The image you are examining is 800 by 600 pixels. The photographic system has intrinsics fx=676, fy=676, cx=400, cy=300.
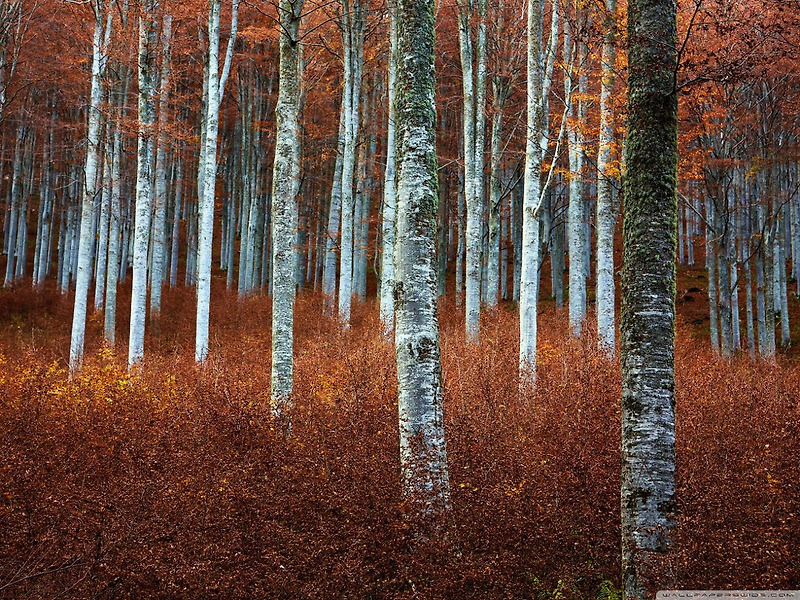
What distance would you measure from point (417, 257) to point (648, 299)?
1.91 m

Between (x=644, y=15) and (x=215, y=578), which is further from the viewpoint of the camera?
(x=644, y=15)

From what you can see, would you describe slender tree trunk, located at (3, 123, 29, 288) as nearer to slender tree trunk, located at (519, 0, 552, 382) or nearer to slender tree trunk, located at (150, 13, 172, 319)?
slender tree trunk, located at (150, 13, 172, 319)

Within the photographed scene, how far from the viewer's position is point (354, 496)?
5035 mm

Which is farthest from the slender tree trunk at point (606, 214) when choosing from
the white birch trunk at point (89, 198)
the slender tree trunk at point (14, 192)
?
the slender tree trunk at point (14, 192)

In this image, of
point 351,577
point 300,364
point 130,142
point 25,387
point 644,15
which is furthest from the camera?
point 130,142

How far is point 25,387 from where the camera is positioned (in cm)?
821

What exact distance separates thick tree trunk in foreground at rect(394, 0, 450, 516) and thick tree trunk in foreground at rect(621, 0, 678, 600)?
58.7 inches

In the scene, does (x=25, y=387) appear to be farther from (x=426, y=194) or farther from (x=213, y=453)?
(x=426, y=194)

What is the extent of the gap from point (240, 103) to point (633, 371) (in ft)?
90.0

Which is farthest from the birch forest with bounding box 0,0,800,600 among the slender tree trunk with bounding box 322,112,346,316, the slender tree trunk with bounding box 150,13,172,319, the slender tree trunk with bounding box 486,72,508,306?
the slender tree trunk with bounding box 322,112,346,316

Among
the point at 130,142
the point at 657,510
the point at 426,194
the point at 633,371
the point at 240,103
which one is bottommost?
the point at 657,510

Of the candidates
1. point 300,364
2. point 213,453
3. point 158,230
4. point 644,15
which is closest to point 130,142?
point 158,230

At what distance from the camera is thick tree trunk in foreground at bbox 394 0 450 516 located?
5383 millimetres

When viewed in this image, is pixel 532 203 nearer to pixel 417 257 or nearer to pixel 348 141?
pixel 417 257
